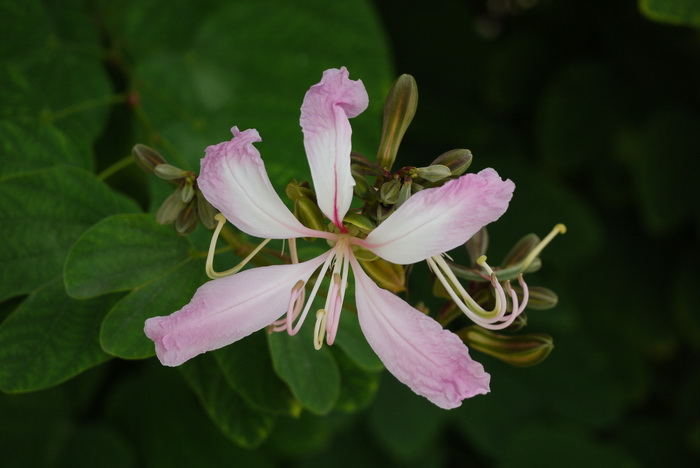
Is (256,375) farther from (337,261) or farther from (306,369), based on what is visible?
(337,261)

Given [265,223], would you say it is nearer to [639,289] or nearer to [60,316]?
[60,316]

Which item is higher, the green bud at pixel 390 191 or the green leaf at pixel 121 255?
the green bud at pixel 390 191

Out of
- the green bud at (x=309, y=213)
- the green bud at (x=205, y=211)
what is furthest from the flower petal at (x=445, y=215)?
the green bud at (x=205, y=211)

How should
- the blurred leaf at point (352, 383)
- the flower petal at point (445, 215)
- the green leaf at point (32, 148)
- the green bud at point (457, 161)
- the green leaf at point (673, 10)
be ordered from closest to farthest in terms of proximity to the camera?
the flower petal at point (445, 215)
the green bud at point (457, 161)
the green leaf at point (32, 148)
the blurred leaf at point (352, 383)
the green leaf at point (673, 10)

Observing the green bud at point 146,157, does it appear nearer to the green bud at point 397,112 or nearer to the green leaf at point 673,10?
the green bud at point 397,112

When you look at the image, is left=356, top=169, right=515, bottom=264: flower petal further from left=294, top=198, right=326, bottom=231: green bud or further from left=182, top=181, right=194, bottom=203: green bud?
left=182, top=181, right=194, bottom=203: green bud

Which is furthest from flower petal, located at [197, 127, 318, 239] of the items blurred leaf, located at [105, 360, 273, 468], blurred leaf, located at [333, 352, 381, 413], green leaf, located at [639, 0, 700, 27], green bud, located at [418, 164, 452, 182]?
blurred leaf, located at [105, 360, 273, 468]

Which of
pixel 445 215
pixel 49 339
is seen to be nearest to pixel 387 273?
pixel 445 215
